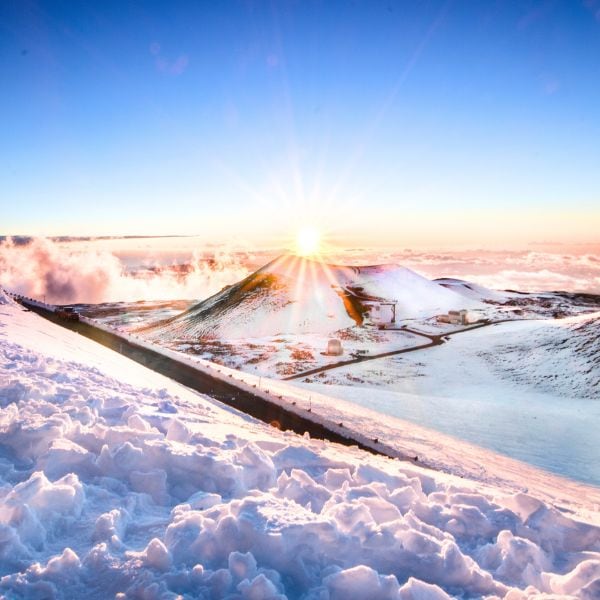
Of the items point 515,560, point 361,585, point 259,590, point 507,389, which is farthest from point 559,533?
point 507,389

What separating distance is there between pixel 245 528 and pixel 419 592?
6.15ft

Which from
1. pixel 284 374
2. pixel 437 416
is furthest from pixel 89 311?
pixel 437 416

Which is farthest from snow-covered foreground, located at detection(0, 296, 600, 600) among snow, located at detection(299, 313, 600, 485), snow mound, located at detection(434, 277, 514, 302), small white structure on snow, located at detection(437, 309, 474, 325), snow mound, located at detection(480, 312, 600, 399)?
snow mound, located at detection(434, 277, 514, 302)

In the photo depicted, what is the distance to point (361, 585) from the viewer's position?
4160mm

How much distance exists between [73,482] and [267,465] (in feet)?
8.88

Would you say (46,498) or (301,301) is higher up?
(46,498)

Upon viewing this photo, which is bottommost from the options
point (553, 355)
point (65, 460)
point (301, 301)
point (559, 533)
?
point (553, 355)

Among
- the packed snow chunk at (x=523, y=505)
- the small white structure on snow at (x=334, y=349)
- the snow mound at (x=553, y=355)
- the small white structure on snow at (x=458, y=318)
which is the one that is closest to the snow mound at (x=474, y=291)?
the small white structure on snow at (x=458, y=318)

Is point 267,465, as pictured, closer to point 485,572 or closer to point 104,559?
point 104,559

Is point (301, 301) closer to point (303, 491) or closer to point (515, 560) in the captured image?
point (303, 491)

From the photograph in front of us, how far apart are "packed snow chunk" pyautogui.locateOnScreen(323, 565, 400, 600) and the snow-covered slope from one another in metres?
78.7

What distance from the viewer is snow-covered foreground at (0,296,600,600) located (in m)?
4.23

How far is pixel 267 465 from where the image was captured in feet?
22.2

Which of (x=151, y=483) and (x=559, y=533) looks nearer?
(x=559, y=533)
